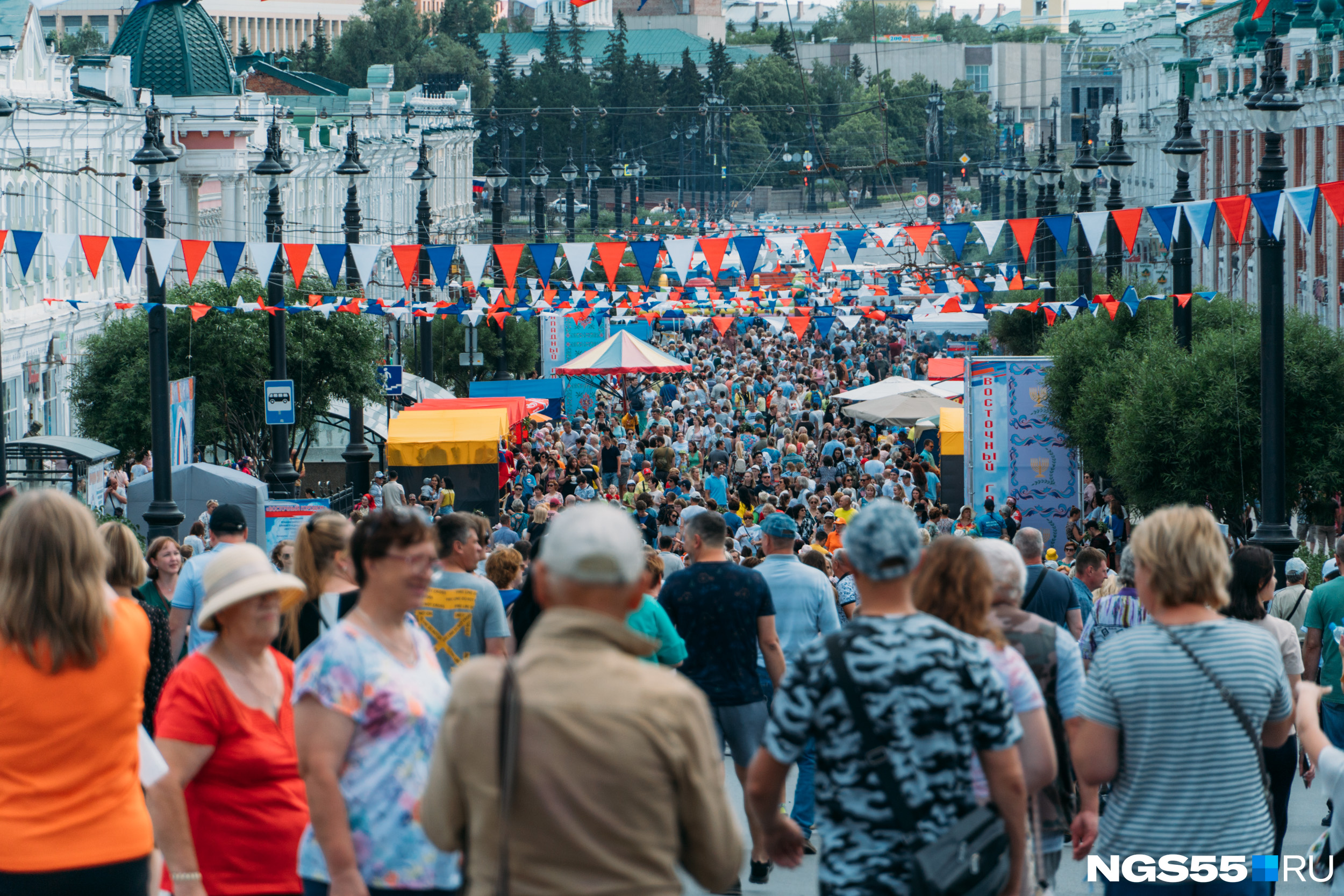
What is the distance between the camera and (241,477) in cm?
1972

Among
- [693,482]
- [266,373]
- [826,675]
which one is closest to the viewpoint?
[826,675]

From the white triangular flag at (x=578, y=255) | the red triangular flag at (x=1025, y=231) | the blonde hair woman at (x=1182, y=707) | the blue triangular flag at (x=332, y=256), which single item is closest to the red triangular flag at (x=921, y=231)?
the red triangular flag at (x=1025, y=231)

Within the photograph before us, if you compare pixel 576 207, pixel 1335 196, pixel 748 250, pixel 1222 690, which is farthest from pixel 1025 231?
pixel 576 207

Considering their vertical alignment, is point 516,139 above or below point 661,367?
above

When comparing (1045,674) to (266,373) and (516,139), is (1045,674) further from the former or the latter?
(516,139)

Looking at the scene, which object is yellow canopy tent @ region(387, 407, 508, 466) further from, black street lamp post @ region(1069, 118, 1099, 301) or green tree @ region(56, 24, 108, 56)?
green tree @ region(56, 24, 108, 56)

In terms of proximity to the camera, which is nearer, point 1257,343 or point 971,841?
point 971,841

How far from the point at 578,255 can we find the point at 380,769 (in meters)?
18.1

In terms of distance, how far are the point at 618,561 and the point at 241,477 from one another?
16.8 m

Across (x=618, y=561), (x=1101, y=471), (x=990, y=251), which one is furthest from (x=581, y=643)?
(x=1101, y=471)

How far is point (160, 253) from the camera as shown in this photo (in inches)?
721

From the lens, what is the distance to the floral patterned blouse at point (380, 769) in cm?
430

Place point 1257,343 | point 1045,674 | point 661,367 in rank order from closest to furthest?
point 1045,674 < point 1257,343 < point 661,367

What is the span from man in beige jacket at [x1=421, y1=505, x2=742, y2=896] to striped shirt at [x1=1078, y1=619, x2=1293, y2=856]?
1.50m
